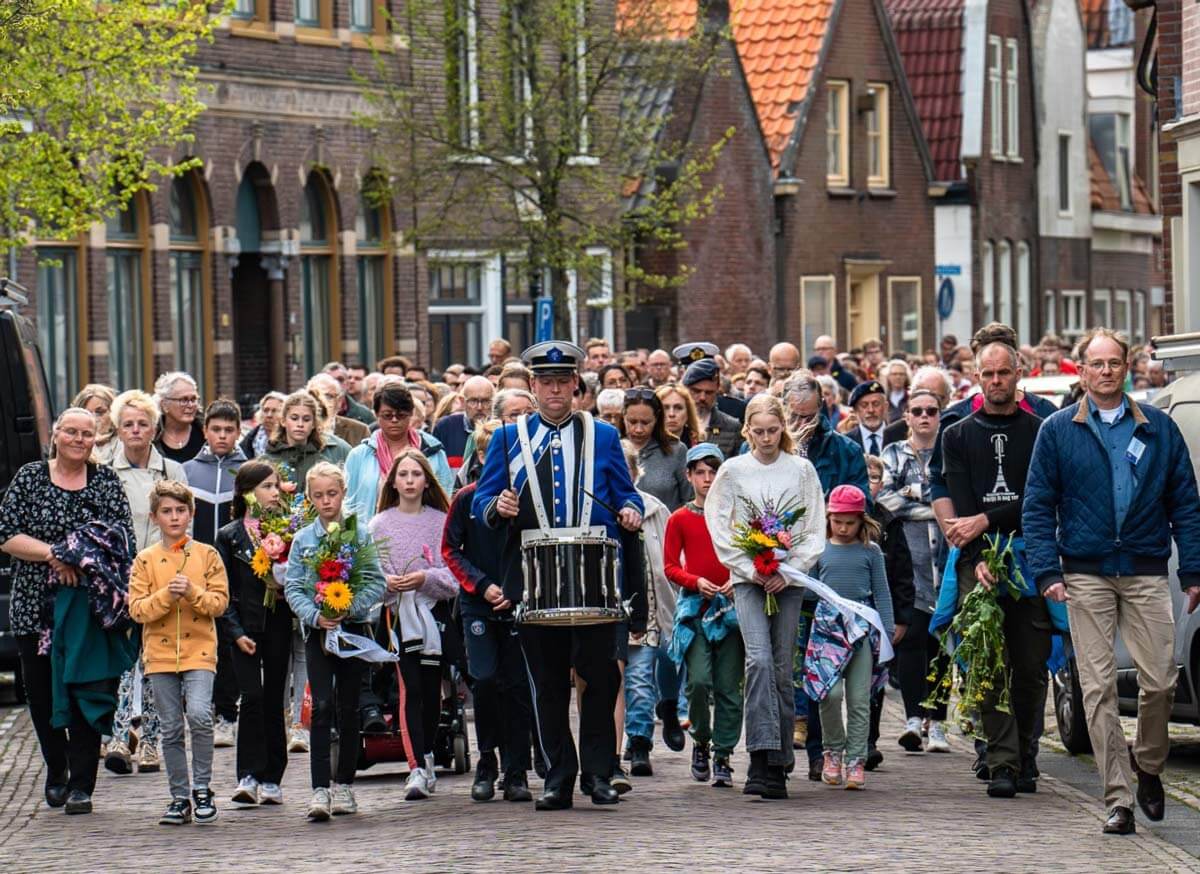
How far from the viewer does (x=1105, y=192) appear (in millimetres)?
57125

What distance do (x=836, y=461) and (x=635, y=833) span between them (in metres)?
3.36

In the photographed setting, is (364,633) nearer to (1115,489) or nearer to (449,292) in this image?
(1115,489)

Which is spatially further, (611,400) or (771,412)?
(611,400)

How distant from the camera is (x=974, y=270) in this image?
164ft

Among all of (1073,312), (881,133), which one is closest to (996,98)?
(881,133)

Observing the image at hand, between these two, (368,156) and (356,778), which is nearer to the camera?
(356,778)

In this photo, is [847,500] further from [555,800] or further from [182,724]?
[182,724]

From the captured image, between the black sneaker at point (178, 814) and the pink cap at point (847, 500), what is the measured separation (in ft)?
11.8

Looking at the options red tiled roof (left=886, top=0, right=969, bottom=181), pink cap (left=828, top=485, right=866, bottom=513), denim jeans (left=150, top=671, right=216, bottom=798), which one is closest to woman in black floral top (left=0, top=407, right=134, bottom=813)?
denim jeans (left=150, top=671, right=216, bottom=798)

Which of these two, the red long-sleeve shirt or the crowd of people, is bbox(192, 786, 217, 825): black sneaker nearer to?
the crowd of people

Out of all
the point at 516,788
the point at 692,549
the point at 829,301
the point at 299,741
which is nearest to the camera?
the point at 516,788

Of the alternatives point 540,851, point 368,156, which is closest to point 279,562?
point 540,851

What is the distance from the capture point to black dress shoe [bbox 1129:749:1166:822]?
12070 millimetres

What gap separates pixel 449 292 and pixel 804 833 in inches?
1053
